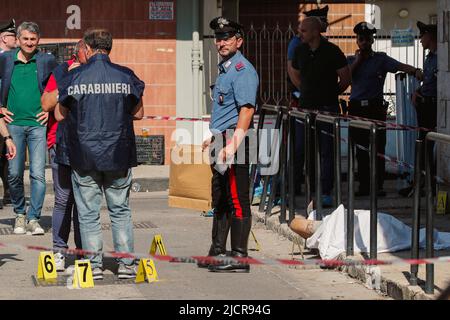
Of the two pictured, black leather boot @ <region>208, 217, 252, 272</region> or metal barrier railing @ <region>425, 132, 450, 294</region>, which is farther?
black leather boot @ <region>208, 217, 252, 272</region>

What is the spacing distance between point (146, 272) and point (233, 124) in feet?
4.65

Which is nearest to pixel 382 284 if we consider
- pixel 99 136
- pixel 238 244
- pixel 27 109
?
pixel 238 244

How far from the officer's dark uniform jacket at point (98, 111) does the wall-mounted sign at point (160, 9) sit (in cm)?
869

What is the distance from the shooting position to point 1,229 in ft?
39.7

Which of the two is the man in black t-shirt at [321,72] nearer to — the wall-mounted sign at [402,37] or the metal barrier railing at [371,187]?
the metal barrier railing at [371,187]

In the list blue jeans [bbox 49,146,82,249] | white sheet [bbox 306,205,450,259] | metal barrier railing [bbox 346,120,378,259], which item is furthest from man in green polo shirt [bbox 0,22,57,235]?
metal barrier railing [bbox 346,120,378,259]

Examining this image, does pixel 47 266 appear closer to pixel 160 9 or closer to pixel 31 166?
pixel 31 166

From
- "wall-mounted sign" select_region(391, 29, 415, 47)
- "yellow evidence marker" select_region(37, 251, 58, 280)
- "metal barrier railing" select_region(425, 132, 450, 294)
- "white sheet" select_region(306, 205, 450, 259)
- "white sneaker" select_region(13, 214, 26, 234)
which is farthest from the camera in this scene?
"wall-mounted sign" select_region(391, 29, 415, 47)

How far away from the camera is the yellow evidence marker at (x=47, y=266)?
9078 mm

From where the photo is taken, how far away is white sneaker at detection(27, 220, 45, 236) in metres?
11.6

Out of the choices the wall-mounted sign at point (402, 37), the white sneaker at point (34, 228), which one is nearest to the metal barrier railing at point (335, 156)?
the white sneaker at point (34, 228)

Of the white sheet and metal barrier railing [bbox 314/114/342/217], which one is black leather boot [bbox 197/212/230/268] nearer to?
the white sheet

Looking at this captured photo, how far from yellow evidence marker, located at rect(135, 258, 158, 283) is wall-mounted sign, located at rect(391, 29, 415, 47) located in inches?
360

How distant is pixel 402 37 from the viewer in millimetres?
17281
